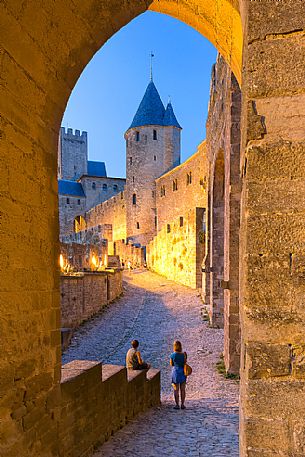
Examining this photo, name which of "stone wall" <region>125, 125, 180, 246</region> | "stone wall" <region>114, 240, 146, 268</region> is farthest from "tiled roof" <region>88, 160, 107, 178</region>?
"stone wall" <region>114, 240, 146, 268</region>

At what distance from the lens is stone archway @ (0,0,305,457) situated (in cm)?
140

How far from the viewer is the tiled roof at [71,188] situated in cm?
4719

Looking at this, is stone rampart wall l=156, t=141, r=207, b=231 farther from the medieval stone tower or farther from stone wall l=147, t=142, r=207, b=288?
the medieval stone tower

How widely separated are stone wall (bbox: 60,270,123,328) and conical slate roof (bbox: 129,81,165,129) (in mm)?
25153

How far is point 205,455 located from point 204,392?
3320 millimetres

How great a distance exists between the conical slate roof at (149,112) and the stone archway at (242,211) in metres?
34.6

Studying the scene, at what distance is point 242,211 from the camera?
158 cm

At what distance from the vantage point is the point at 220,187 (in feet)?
37.5

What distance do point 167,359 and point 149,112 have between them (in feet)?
110

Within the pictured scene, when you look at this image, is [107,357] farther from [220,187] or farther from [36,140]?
[36,140]

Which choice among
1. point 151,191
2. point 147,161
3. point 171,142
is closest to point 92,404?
point 151,191

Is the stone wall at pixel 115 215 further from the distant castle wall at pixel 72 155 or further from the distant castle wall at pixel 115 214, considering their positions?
the distant castle wall at pixel 72 155

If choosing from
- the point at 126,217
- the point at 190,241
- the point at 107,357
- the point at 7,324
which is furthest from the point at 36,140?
the point at 126,217

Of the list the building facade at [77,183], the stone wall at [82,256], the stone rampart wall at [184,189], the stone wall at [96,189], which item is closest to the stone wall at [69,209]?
the building facade at [77,183]
